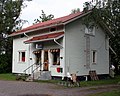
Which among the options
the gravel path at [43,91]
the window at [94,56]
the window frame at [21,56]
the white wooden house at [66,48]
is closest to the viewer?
the gravel path at [43,91]

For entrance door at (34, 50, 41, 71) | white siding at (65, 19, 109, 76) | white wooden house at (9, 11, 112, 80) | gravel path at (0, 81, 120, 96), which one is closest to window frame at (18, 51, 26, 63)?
white wooden house at (9, 11, 112, 80)

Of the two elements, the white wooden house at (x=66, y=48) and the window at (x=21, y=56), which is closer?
the white wooden house at (x=66, y=48)

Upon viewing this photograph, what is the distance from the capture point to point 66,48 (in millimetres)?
24844

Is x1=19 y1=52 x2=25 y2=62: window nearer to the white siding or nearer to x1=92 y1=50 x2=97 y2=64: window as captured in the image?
the white siding

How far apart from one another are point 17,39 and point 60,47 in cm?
987

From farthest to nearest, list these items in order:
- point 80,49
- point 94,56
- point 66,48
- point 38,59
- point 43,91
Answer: point 38,59, point 94,56, point 80,49, point 66,48, point 43,91

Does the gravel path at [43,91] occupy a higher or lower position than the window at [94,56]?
lower

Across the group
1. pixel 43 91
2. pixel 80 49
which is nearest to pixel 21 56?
pixel 80 49

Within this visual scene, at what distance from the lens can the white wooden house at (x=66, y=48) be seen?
25.0 m

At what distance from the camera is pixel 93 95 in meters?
15.1

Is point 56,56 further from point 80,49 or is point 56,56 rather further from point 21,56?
point 21,56

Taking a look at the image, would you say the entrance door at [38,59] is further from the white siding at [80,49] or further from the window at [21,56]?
the white siding at [80,49]

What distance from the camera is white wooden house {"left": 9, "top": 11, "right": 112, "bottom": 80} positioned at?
2498cm

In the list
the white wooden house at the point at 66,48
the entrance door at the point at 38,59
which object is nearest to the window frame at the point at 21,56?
the white wooden house at the point at 66,48
